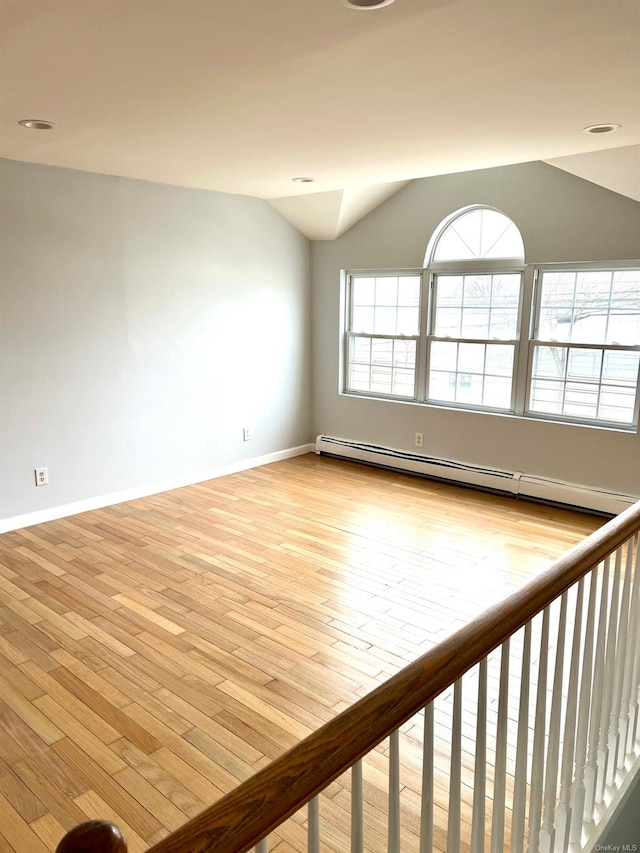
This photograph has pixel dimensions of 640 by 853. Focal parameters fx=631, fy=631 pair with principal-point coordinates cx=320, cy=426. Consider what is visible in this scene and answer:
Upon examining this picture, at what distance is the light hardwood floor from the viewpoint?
2084mm

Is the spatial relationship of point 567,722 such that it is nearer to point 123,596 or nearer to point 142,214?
point 123,596

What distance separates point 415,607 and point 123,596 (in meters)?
1.55

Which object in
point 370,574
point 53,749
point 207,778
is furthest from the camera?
point 370,574

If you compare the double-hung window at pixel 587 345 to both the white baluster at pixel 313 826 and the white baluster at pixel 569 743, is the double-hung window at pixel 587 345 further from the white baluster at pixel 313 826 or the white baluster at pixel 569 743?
the white baluster at pixel 313 826

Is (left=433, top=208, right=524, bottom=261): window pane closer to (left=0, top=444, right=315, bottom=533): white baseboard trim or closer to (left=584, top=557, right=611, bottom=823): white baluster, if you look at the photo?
(left=0, top=444, right=315, bottom=533): white baseboard trim

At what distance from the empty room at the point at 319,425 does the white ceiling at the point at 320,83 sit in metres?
0.02

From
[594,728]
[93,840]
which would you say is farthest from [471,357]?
[93,840]

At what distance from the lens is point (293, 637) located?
298 cm

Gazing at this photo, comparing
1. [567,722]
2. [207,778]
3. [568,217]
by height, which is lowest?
[207,778]

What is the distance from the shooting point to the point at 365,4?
171 cm

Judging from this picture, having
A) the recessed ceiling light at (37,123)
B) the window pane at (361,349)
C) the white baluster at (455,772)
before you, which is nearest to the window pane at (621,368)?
the window pane at (361,349)

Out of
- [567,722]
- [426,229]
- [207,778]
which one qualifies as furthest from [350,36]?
[426,229]

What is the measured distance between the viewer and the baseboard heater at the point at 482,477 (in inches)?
179

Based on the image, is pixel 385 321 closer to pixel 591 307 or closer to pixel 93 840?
pixel 591 307
